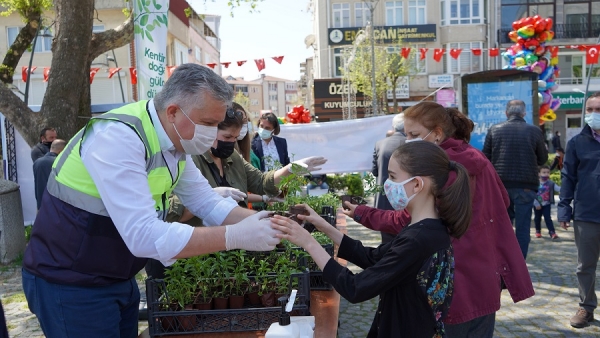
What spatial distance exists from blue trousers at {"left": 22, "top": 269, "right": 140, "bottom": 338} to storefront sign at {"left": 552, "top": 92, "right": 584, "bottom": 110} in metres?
35.3

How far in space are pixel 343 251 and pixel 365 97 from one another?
32821 mm

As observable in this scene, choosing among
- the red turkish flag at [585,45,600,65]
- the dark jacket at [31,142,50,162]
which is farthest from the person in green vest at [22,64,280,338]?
the red turkish flag at [585,45,600,65]

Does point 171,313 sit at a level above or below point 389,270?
below

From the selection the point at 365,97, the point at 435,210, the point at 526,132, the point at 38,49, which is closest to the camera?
the point at 435,210

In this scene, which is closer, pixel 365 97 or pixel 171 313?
pixel 171 313

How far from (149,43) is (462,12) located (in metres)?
34.9

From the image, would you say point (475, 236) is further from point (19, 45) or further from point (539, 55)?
point (19, 45)

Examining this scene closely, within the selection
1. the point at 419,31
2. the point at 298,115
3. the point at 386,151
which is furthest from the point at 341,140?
the point at 419,31

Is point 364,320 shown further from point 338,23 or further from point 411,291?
point 338,23

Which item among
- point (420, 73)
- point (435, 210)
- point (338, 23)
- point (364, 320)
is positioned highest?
point (338, 23)

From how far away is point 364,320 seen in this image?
549cm

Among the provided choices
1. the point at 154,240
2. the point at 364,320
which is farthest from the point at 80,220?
the point at 364,320

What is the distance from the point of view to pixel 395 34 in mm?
36875

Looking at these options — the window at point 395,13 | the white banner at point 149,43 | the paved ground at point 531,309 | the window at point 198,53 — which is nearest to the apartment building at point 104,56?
the window at point 198,53
